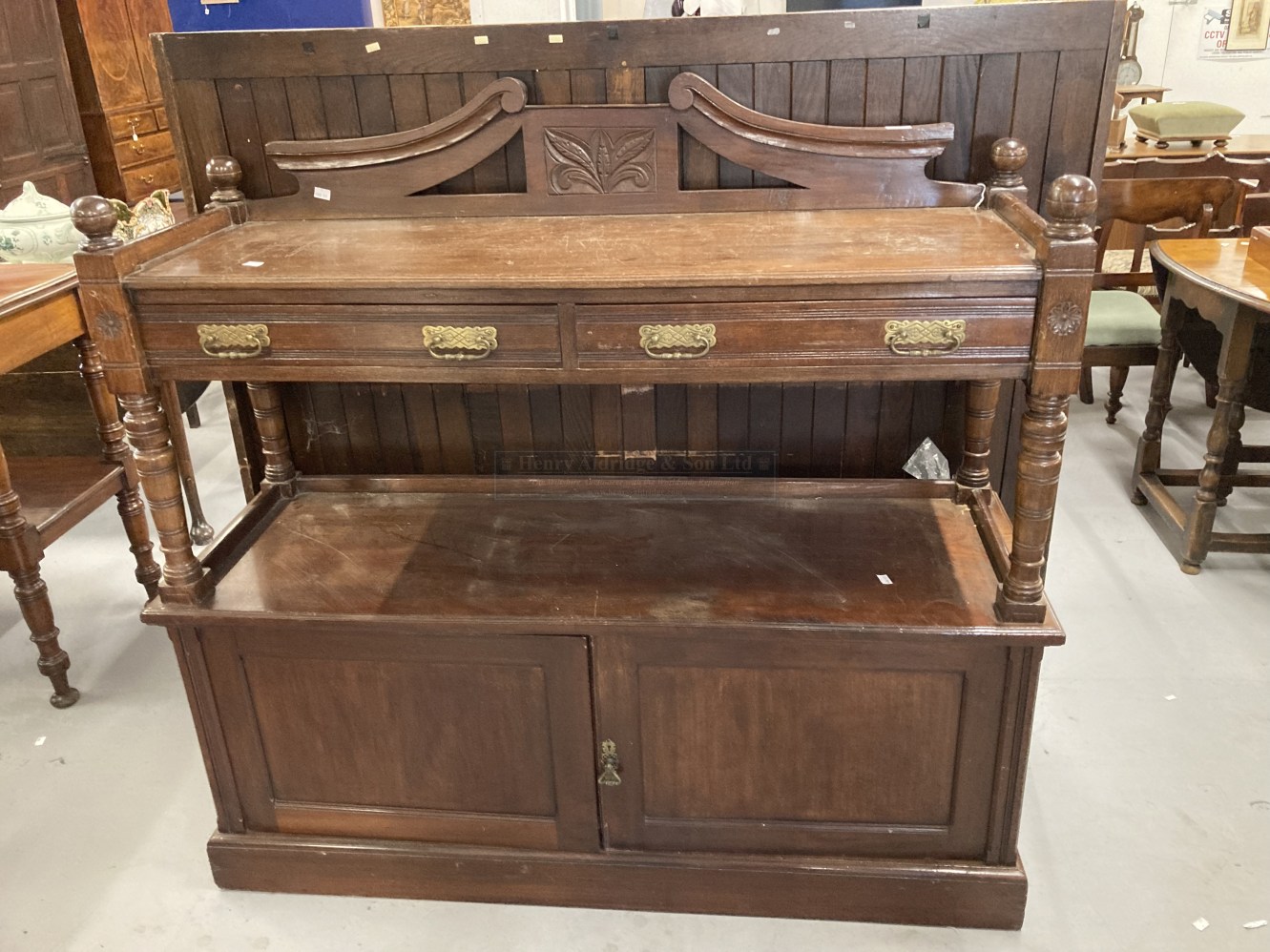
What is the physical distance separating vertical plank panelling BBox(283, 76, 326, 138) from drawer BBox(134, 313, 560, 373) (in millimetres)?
573

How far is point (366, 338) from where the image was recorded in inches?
61.2

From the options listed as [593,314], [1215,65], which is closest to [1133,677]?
[593,314]

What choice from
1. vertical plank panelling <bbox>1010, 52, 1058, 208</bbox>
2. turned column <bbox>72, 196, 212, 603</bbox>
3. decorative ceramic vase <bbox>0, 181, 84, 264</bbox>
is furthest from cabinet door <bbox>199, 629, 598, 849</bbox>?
decorative ceramic vase <bbox>0, 181, 84, 264</bbox>

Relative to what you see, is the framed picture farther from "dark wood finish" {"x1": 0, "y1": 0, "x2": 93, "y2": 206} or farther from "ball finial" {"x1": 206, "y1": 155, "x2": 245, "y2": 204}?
"dark wood finish" {"x1": 0, "y1": 0, "x2": 93, "y2": 206}

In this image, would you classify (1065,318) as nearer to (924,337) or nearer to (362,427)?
(924,337)

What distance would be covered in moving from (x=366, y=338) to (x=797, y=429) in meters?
0.92

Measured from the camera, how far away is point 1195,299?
9.58ft

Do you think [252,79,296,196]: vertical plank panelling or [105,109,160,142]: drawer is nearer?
[252,79,296,196]: vertical plank panelling

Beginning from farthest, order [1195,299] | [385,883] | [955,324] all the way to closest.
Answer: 1. [1195,299]
2. [385,883]
3. [955,324]

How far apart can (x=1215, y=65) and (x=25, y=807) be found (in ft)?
25.1

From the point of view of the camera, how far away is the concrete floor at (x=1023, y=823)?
187cm

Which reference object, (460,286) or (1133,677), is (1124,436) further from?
(460,286)

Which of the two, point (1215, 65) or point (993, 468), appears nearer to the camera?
point (993, 468)

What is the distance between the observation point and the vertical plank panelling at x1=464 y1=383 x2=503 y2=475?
2.10 m
